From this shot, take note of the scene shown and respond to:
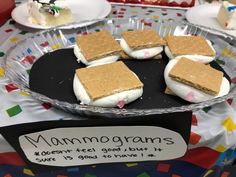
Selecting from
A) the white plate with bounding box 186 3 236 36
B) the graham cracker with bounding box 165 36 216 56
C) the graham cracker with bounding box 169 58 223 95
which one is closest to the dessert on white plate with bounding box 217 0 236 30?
the white plate with bounding box 186 3 236 36

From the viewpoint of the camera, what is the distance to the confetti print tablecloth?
48 centimetres

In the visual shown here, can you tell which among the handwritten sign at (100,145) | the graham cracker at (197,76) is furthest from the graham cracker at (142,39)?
the handwritten sign at (100,145)

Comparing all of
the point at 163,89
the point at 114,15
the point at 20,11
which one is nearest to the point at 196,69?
the point at 163,89

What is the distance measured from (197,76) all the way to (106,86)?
15 cm

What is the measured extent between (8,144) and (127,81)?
0.21 meters

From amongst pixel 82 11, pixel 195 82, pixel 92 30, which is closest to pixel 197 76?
pixel 195 82

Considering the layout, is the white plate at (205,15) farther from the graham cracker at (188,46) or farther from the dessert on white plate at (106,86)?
the dessert on white plate at (106,86)

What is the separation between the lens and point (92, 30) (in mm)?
807

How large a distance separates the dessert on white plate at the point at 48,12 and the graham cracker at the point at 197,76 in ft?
1.39

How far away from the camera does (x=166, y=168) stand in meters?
0.50

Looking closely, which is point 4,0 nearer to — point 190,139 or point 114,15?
point 114,15

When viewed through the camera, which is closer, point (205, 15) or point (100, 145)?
point (100, 145)

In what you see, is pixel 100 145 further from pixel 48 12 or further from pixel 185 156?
pixel 48 12

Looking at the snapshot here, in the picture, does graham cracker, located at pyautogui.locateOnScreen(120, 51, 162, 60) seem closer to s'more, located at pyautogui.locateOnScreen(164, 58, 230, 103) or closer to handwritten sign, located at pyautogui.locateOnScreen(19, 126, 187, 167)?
s'more, located at pyautogui.locateOnScreen(164, 58, 230, 103)
